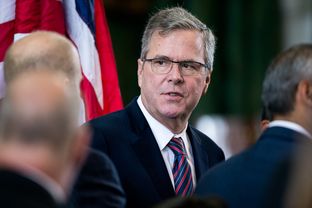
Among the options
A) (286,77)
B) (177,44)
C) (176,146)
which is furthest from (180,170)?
(286,77)

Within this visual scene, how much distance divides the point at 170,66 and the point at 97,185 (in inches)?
54.8

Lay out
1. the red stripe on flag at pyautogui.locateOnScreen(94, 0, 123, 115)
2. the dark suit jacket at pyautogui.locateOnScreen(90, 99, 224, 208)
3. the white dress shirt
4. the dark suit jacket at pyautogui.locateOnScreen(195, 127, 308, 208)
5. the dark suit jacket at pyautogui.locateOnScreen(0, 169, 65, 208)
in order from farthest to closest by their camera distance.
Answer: the red stripe on flag at pyautogui.locateOnScreen(94, 0, 123, 115), the white dress shirt, the dark suit jacket at pyautogui.locateOnScreen(90, 99, 224, 208), the dark suit jacket at pyautogui.locateOnScreen(195, 127, 308, 208), the dark suit jacket at pyautogui.locateOnScreen(0, 169, 65, 208)

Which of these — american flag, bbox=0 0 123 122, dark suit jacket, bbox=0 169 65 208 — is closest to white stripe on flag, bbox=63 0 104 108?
american flag, bbox=0 0 123 122

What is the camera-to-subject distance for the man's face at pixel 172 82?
4547 millimetres

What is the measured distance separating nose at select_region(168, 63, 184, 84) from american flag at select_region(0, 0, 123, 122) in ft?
1.48

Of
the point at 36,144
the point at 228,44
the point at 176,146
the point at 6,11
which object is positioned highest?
the point at 6,11

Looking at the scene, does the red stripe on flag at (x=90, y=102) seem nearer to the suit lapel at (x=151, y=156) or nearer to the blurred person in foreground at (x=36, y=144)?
the suit lapel at (x=151, y=156)

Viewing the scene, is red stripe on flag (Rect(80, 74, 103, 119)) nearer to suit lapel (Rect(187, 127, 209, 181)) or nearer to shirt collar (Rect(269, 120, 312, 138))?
suit lapel (Rect(187, 127, 209, 181))

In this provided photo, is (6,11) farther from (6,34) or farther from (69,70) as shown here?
(69,70)

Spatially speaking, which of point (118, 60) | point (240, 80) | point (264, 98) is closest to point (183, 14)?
point (264, 98)

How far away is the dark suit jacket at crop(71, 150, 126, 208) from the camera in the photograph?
3.28 m

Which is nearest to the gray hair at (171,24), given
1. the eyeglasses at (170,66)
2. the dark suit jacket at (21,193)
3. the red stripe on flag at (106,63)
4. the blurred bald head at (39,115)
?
the eyeglasses at (170,66)

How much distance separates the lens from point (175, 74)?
4562mm

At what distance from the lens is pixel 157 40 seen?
462 cm
